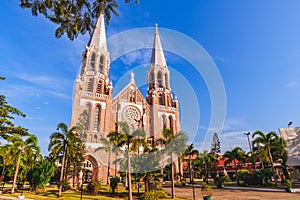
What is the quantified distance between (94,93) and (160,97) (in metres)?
17.3

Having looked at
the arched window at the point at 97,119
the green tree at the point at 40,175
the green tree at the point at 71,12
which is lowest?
the green tree at the point at 40,175

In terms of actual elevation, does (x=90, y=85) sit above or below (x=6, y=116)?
above

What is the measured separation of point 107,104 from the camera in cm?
3800

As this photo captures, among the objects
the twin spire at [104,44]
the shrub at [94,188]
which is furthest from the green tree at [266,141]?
the twin spire at [104,44]

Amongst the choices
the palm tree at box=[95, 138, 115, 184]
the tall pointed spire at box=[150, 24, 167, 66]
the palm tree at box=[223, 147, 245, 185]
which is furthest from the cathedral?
the palm tree at box=[223, 147, 245, 185]

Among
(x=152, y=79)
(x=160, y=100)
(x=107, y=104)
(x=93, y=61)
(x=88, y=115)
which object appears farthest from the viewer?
(x=152, y=79)

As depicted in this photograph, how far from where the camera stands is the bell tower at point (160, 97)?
43.2m

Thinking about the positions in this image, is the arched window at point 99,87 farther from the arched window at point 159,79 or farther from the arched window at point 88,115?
the arched window at point 159,79

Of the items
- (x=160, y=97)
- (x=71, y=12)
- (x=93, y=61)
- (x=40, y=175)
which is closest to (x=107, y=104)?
(x=93, y=61)

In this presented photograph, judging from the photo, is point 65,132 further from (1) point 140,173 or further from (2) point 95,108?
(2) point 95,108

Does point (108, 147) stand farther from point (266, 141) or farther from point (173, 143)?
point (266, 141)

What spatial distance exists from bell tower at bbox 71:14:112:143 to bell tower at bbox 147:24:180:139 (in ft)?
35.6

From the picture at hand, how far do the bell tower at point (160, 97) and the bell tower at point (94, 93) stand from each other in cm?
1085

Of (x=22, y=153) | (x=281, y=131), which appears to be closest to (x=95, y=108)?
(x=22, y=153)
